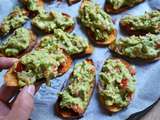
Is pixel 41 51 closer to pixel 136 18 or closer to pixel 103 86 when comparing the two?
pixel 103 86

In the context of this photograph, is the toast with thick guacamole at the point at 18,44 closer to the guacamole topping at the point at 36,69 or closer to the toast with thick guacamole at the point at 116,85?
the guacamole topping at the point at 36,69

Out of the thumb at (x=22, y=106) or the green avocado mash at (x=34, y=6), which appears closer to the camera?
the thumb at (x=22, y=106)

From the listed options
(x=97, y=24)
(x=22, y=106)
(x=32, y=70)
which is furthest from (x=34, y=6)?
(x=22, y=106)

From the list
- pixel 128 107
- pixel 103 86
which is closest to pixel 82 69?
pixel 103 86

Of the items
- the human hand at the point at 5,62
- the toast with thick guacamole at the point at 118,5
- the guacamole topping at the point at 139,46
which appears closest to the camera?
the human hand at the point at 5,62

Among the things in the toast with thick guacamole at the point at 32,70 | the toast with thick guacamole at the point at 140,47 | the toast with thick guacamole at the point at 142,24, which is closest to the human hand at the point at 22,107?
the toast with thick guacamole at the point at 32,70

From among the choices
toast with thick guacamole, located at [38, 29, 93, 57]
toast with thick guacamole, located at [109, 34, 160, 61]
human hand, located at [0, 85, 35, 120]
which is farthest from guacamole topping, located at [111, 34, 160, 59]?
human hand, located at [0, 85, 35, 120]

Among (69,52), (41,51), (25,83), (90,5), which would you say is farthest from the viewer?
(90,5)
